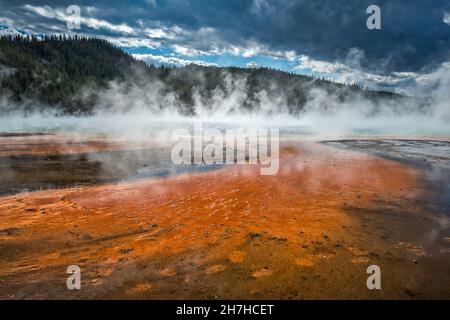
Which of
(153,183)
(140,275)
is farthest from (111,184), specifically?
(140,275)

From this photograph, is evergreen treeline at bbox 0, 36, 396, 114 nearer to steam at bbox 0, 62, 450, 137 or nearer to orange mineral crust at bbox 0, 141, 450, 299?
steam at bbox 0, 62, 450, 137

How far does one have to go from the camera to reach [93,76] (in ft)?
249

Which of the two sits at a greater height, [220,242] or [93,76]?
[93,76]

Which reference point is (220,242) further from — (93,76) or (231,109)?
(93,76)

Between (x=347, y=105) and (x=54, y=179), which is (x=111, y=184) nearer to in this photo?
(x=54, y=179)

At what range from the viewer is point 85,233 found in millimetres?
5289

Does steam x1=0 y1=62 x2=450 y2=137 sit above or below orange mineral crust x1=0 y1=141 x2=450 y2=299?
above

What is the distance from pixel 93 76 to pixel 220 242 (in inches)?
3262

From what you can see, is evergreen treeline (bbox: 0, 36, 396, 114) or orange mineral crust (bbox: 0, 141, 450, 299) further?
evergreen treeline (bbox: 0, 36, 396, 114)

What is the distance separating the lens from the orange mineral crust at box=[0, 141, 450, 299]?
3650mm

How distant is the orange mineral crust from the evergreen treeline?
56.7 m

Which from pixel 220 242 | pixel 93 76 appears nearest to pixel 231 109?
pixel 93 76

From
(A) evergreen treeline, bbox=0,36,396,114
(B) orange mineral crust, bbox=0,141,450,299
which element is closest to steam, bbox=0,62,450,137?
(A) evergreen treeline, bbox=0,36,396,114

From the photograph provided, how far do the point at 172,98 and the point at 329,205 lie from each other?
68.9 meters
